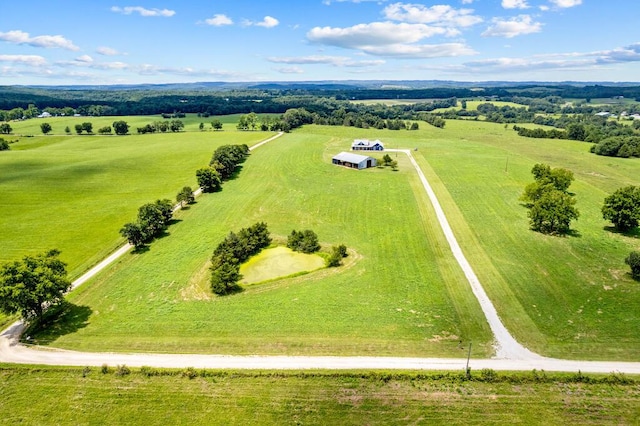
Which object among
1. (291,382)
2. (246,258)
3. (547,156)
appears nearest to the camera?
(291,382)

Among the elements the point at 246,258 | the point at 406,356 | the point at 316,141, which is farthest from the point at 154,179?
the point at 406,356

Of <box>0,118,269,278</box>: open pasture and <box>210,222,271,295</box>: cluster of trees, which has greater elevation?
<box>0,118,269,278</box>: open pasture

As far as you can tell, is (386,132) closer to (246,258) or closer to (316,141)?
(316,141)

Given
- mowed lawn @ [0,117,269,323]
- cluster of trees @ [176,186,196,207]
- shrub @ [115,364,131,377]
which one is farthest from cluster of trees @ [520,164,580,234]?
mowed lawn @ [0,117,269,323]

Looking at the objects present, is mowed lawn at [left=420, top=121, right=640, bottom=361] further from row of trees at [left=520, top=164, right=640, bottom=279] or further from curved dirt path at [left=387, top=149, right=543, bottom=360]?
row of trees at [left=520, top=164, right=640, bottom=279]

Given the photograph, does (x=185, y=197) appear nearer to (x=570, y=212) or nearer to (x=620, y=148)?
(x=570, y=212)

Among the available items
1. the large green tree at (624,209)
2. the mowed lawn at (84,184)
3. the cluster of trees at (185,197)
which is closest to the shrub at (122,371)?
the mowed lawn at (84,184)
